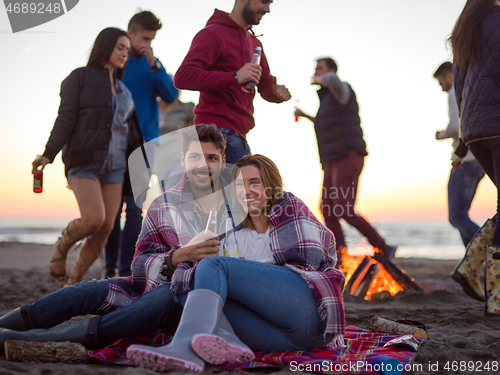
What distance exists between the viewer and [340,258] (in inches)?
173

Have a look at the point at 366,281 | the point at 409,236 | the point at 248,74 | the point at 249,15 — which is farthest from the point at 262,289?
the point at 409,236

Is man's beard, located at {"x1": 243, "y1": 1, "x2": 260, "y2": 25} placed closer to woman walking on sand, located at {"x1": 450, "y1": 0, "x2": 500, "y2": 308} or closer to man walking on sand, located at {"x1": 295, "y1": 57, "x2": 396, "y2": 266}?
woman walking on sand, located at {"x1": 450, "y1": 0, "x2": 500, "y2": 308}

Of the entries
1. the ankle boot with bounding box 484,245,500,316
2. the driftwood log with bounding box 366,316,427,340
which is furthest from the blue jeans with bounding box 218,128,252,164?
the ankle boot with bounding box 484,245,500,316

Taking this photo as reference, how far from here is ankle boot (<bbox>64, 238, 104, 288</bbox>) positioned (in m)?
3.29

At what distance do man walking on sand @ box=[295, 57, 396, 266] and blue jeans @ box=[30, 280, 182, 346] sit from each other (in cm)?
271

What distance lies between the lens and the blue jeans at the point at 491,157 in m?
2.85

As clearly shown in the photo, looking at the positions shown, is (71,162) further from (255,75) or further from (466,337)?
(466,337)

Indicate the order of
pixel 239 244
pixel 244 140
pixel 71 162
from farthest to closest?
pixel 71 162
pixel 244 140
pixel 239 244

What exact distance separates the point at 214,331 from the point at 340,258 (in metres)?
2.95

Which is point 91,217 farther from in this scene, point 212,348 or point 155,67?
point 212,348

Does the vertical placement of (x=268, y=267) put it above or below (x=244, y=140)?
below

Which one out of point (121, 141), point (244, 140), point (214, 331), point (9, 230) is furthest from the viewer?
point (9, 230)

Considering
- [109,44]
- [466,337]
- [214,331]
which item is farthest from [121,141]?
[466,337]

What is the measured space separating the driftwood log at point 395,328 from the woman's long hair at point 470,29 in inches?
68.4
